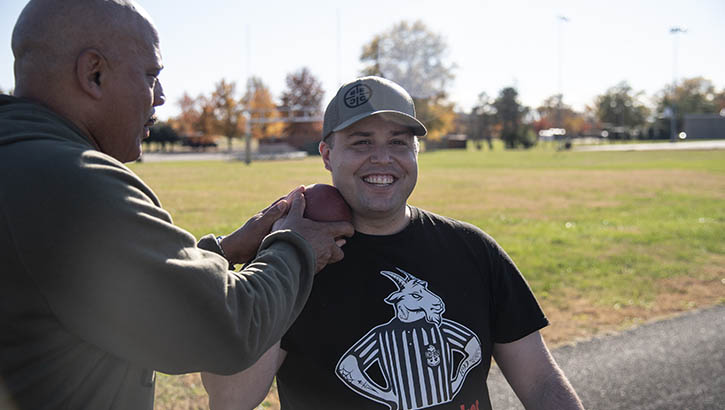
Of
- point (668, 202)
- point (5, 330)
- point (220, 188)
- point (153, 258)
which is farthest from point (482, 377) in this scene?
point (220, 188)

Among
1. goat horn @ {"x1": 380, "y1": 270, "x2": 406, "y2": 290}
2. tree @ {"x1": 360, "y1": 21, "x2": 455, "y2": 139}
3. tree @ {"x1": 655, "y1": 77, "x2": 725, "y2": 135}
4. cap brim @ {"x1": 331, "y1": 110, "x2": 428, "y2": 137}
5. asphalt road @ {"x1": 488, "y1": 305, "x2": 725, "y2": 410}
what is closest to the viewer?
goat horn @ {"x1": 380, "y1": 270, "x2": 406, "y2": 290}

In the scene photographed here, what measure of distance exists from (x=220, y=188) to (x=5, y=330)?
19.4 meters

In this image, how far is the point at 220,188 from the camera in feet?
66.6

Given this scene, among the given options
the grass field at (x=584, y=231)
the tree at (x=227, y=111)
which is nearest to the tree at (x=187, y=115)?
the tree at (x=227, y=111)

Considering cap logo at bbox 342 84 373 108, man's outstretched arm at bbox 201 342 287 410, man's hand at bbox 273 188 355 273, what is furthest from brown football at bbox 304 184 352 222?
man's outstretched arm at bbox 201 342 287 410

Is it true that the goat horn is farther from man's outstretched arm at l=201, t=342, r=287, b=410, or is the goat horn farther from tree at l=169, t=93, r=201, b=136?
tree at l=169, t=93, r=201, b=136

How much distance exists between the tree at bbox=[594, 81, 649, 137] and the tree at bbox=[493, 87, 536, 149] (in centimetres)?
1907

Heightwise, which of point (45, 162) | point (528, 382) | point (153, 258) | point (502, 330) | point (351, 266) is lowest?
point (528, 382)

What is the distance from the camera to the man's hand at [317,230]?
6.61ft

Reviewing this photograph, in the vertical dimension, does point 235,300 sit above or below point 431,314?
above

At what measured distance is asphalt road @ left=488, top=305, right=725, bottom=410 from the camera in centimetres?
419

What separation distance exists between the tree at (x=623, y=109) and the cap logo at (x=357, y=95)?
105694 mm

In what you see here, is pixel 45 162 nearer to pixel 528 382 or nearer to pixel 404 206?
pixel 404 206

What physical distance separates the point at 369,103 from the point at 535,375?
147 cm
